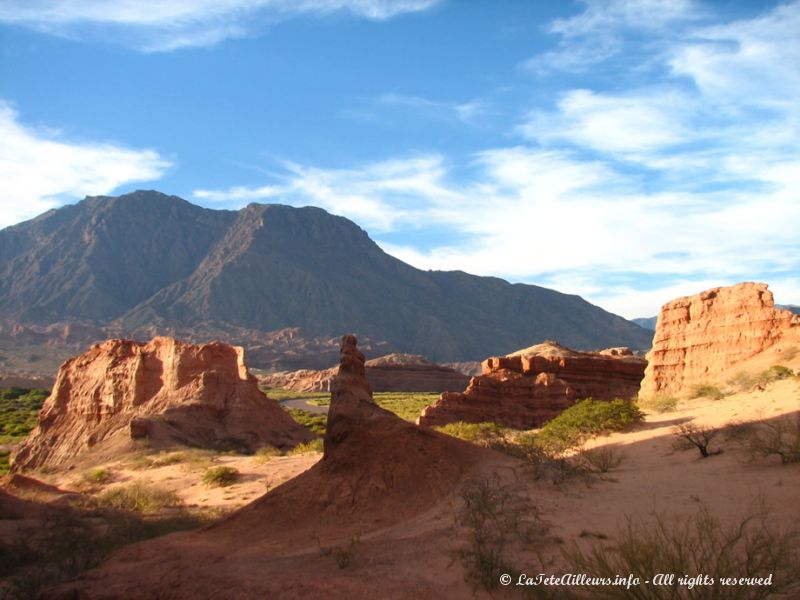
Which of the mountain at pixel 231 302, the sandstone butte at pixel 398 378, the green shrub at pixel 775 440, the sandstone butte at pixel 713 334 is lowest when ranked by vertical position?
the sandstone butte at pixel 398 378

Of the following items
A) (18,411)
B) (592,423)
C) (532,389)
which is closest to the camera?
(592,423)

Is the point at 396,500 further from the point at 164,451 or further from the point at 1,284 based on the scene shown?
the point at 1,284

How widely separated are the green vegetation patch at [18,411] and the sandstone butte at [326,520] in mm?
34198

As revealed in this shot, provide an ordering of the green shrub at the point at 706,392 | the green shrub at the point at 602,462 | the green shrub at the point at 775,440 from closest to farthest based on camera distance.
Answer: the green shrub at the point at 775,440
the green shrub at the point at 602,462
the green shrub at the point at 706,392

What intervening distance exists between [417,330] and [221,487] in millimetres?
166090

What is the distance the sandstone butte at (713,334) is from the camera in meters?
22.4

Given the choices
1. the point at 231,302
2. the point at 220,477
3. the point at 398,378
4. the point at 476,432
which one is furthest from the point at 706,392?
the point at 231,302

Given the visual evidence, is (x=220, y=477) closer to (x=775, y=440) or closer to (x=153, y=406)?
(x=153, y=406)

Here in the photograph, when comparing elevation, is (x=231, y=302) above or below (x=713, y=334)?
above

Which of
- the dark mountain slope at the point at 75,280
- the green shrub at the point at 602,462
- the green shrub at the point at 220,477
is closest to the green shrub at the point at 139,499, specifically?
the green shrub at the point at 220,477

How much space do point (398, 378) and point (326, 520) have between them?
8480 cm

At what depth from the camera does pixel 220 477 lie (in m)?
19.4

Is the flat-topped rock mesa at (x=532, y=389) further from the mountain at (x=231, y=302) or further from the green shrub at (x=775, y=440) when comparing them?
the mountain at (x=231, y=302)

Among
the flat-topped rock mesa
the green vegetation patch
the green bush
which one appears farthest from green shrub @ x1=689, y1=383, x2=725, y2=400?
the green vegetation patch
